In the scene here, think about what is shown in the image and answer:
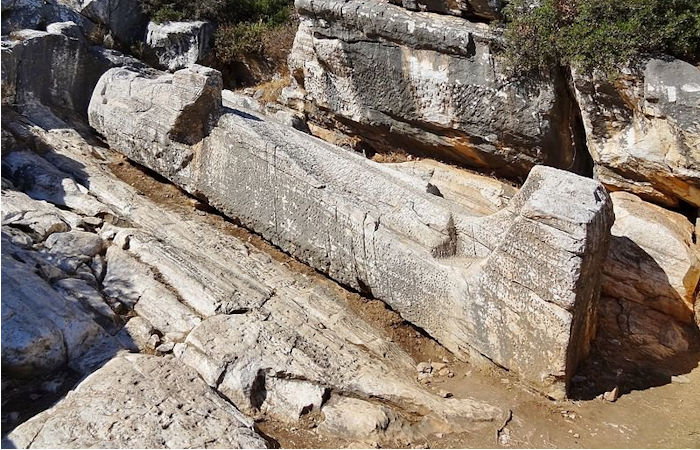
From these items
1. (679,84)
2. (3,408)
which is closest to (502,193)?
(679,84)

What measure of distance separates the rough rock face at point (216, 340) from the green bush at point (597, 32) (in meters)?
4.05

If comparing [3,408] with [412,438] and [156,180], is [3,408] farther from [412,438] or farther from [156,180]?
[156,180]

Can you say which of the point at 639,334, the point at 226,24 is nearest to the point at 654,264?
the point at 639,334

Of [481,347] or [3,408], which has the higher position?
[481,347]

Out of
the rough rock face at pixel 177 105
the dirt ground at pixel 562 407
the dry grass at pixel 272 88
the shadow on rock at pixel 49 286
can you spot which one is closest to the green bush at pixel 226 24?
the dry grass at pixel 272 88

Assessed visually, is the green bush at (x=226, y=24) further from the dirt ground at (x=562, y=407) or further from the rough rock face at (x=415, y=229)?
the dirt ground at (x=562, y=407)

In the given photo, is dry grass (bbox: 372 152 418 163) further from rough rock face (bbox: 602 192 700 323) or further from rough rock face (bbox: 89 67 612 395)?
rough rock face (bbox: 602 192 700 323)

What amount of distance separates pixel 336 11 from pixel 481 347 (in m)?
5.93

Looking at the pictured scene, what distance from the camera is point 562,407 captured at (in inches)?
230

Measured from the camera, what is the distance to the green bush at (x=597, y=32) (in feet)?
23.3

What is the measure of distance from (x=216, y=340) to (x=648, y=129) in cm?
540

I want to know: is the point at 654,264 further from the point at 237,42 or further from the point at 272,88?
the point at 237,42

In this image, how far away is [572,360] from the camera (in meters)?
6.05

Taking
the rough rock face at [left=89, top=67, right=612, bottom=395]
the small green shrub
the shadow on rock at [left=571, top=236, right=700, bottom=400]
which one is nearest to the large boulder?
the rough rock face at [left=89, top=67, right=612, bottom=395]
